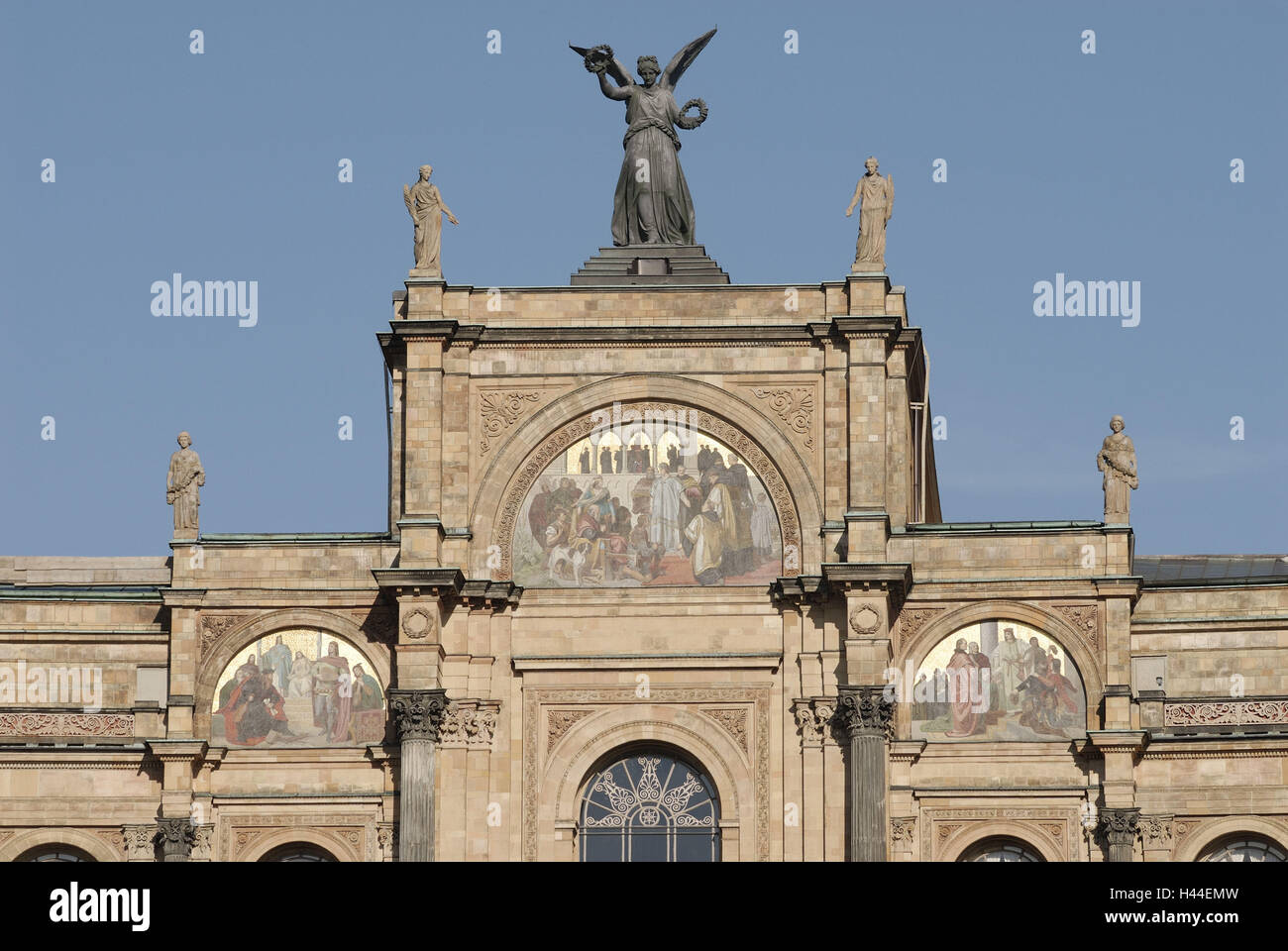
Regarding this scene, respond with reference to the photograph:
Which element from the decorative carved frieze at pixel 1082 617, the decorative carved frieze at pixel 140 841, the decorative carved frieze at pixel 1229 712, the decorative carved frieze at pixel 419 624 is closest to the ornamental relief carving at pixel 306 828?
the decorative carved frieze at pixel 140 841

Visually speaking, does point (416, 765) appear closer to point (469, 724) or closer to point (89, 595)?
point (469, 724)

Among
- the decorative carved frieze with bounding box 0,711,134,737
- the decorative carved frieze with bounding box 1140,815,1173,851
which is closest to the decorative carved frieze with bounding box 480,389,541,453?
the decorative carved frieze with bounding box 0,711,134,737

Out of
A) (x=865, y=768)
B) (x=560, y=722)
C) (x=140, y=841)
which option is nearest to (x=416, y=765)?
(x=560, y=722)

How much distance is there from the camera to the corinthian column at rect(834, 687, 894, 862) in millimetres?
56250

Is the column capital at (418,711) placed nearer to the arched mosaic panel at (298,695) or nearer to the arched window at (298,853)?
the arched mosaic panel at (298,695)

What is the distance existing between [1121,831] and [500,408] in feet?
43.2

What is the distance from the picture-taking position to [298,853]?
58344 millimetres

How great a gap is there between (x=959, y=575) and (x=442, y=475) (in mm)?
9252

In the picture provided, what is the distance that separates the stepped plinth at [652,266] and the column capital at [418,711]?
842 centimetres

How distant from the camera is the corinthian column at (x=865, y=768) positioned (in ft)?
185

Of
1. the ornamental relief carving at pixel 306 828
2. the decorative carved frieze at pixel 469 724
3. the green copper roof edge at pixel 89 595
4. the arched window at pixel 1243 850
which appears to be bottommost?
the arched window at pixel 1243 850

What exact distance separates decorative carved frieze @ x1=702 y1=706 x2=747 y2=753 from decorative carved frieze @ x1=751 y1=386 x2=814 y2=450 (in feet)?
16.5
